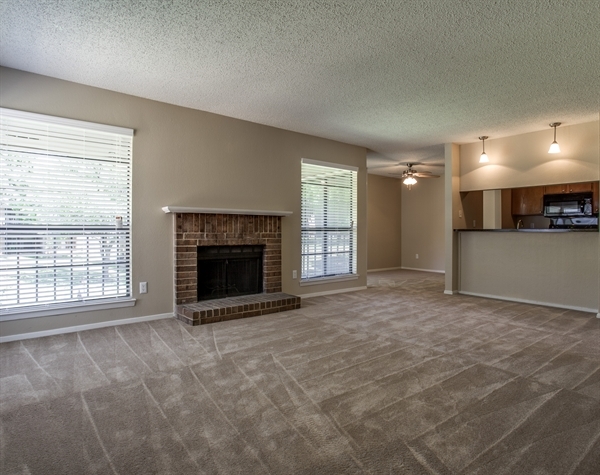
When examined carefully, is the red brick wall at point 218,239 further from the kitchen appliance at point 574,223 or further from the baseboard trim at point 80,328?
the kitchen appliance at point 574,223

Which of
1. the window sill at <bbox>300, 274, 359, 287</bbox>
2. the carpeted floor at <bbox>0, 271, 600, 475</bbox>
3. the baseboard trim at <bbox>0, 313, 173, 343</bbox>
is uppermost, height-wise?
the window sill at <bbox>300, 274, 359, 287</bbox>

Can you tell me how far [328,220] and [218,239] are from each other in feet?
6.93

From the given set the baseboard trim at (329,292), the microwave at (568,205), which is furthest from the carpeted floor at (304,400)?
the microwave at (568,205)

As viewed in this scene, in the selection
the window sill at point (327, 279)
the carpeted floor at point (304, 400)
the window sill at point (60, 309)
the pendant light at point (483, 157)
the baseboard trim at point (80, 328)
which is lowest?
the carpeted floor at point (304, 400)

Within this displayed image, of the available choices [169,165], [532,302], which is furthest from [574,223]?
[169,165]

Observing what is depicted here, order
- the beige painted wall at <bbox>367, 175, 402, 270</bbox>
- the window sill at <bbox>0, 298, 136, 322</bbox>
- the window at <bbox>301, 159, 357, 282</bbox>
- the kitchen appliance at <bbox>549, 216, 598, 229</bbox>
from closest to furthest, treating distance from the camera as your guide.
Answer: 1. the window sill at <bbox>0, 298, 136, 322</bbox>
2. the kitchen appliance at <bbox>549, 216, 598, 229</bbox>
3. the window at <bbox>301, 159, 357, 282</bbox>
4. the beige painted wall at <bbox>367, 175, 402, 270</bbox>

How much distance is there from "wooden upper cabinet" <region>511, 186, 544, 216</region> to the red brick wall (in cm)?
379

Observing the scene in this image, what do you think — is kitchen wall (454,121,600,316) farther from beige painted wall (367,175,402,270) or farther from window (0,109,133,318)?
window (0,109,133,318)

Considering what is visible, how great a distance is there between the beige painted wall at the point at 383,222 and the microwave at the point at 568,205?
4.41m

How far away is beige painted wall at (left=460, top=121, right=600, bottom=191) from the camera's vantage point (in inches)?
188

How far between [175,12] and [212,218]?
97.8 inches

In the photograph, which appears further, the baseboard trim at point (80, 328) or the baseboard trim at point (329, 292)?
the baseboard trim at point (329, 292)

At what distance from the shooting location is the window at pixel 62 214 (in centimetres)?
341

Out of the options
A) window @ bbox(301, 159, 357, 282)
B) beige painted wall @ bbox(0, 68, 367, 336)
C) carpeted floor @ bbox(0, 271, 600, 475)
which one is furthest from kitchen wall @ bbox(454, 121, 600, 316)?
beige painted wall @ bbox(0, 68, 367, 336)
